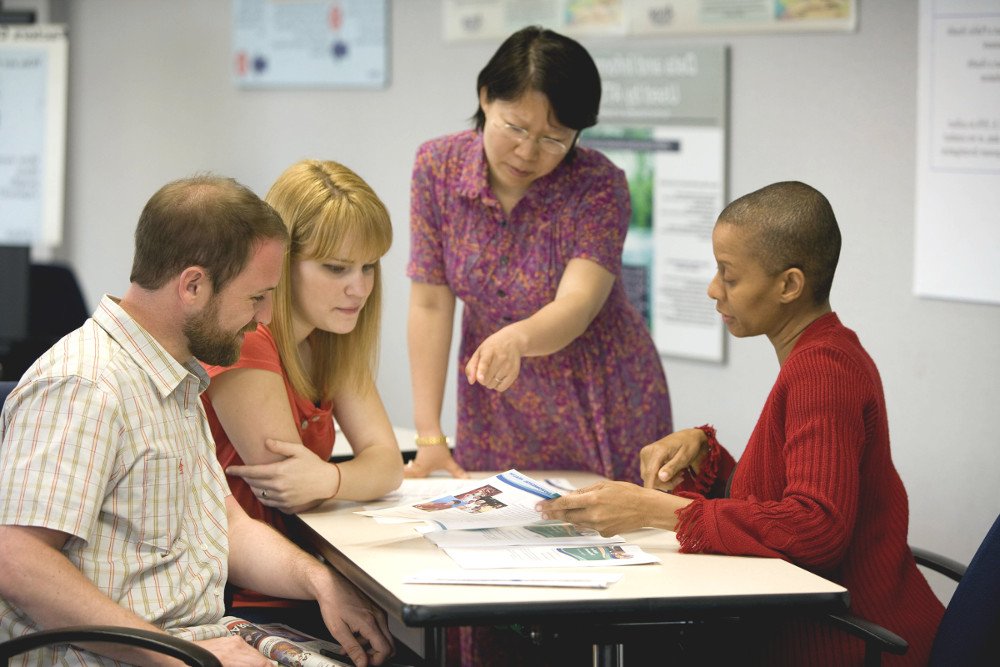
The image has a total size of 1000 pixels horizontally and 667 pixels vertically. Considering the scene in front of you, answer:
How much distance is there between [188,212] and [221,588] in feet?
2.03

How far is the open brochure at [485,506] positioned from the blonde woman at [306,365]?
105mm

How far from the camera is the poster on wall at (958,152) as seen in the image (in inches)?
122

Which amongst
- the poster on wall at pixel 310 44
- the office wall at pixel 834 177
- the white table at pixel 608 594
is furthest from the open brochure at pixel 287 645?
the poster on wall at pixel 310 44

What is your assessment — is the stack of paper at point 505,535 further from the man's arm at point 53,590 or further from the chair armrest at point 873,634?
the man's arm at point 53,590

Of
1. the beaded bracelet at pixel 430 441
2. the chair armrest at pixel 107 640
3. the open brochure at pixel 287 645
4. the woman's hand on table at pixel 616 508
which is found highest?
the woman's hand on table at pixel 616 508

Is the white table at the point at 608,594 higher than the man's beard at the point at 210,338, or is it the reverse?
the man's beard at the point at 210,338

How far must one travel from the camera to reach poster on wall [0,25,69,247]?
18.6 feet

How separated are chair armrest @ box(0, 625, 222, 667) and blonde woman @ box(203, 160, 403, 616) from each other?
597 mm

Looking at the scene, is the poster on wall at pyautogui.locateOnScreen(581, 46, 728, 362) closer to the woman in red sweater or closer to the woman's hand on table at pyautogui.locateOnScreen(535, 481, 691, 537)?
the woman in red sweater

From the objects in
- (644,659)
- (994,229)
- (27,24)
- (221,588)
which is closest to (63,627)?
(221,588)

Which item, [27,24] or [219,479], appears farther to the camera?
[27,24]

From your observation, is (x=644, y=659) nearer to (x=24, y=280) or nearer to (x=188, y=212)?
(x=188, y=212)

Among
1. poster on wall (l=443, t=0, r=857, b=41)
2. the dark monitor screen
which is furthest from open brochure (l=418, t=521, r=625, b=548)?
the dark monitor screen

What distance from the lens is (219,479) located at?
78.2 inches
